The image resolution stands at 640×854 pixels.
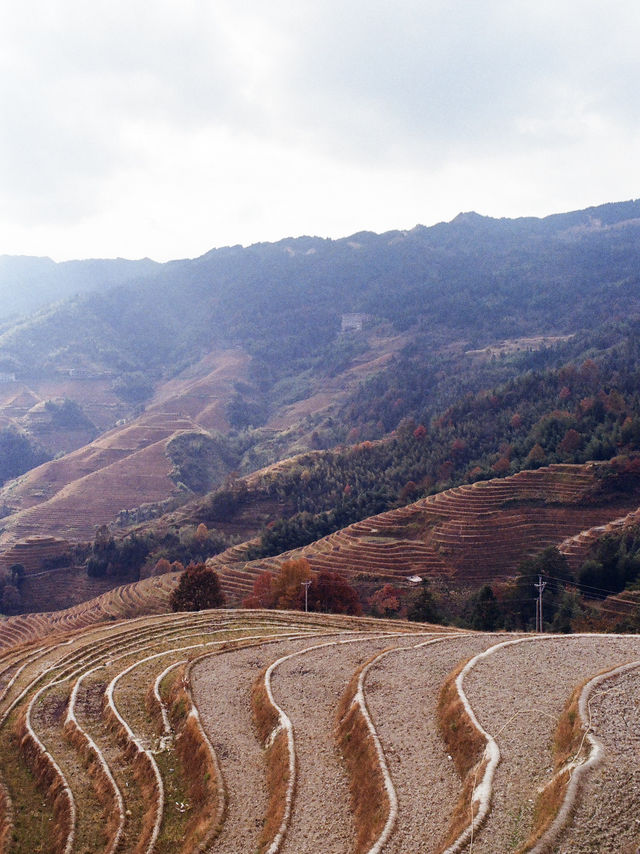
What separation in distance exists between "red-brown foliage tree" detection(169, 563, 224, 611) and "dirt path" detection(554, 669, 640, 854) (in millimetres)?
33260

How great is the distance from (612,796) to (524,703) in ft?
17.8

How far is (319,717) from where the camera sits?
753 inches

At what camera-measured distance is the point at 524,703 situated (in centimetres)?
1634

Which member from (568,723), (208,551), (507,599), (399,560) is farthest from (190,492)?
(568,723)

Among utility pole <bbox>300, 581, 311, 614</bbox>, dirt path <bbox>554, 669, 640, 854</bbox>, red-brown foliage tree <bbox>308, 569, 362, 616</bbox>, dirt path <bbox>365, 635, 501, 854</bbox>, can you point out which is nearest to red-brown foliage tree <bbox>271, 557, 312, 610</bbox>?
utility pole <bbox>300, 581, 311, 614</bbox>

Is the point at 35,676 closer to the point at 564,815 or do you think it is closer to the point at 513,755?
the point at 513,755

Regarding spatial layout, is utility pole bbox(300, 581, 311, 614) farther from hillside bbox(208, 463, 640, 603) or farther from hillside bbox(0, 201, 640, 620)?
hillside bbox(0, 201, 640, 620)

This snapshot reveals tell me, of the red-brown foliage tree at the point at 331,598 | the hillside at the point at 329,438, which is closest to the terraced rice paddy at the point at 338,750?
the red-brown foliage tree at the point at 331,598

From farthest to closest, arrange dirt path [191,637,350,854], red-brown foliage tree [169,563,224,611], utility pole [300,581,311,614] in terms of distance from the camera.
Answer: red-brown foliage tree [169,563,224,611] → utility pole [300,581,311,614] → dirt path [191,637,350,854]

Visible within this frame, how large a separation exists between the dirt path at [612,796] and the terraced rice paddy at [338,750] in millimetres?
32

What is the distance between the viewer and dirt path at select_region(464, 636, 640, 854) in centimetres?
1159

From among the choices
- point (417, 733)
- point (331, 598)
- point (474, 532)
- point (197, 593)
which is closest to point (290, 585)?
point (331, 598)

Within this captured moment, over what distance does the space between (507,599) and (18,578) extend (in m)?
58.3

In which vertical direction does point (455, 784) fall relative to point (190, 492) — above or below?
above
